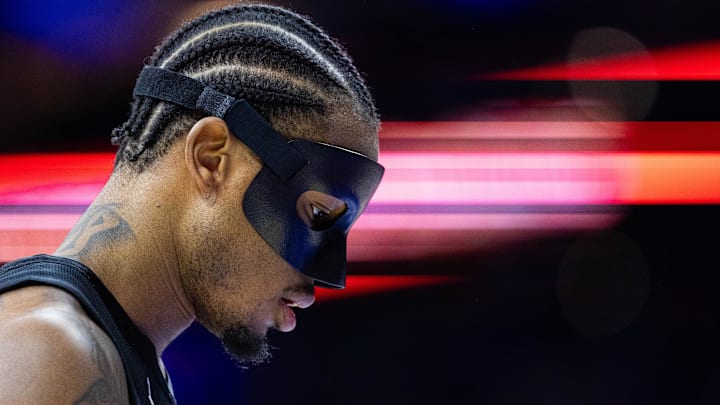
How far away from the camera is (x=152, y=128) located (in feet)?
5.25

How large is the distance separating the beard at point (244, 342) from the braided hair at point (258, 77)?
0.35 metres

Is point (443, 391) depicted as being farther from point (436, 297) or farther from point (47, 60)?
point (47, 60)

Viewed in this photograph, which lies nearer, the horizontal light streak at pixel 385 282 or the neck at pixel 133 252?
the neck at pixel 133 252

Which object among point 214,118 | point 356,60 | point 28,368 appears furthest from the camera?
point 356,60

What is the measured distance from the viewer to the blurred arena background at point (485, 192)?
9.15ft

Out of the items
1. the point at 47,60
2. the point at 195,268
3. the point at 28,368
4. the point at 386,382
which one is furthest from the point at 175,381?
the point at 28,368

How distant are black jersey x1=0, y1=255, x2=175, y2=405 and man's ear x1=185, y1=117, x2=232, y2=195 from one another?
0.80ft

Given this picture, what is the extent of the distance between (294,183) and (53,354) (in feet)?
1.82

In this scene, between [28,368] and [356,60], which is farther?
[356,60]

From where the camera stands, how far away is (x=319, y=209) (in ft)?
5.38

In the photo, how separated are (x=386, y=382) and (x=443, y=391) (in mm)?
196

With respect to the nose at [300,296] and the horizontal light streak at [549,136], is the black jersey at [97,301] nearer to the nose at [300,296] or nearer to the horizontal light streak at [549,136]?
the nose at [300,296]

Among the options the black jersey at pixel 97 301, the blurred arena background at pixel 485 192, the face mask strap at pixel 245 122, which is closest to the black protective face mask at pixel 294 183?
the face mask strap at pixel 245 122

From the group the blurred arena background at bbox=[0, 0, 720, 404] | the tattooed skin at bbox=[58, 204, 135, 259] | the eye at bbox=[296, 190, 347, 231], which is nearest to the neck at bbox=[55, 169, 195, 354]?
the tattooed skin at bbox=[58, 204, 135, 259]
